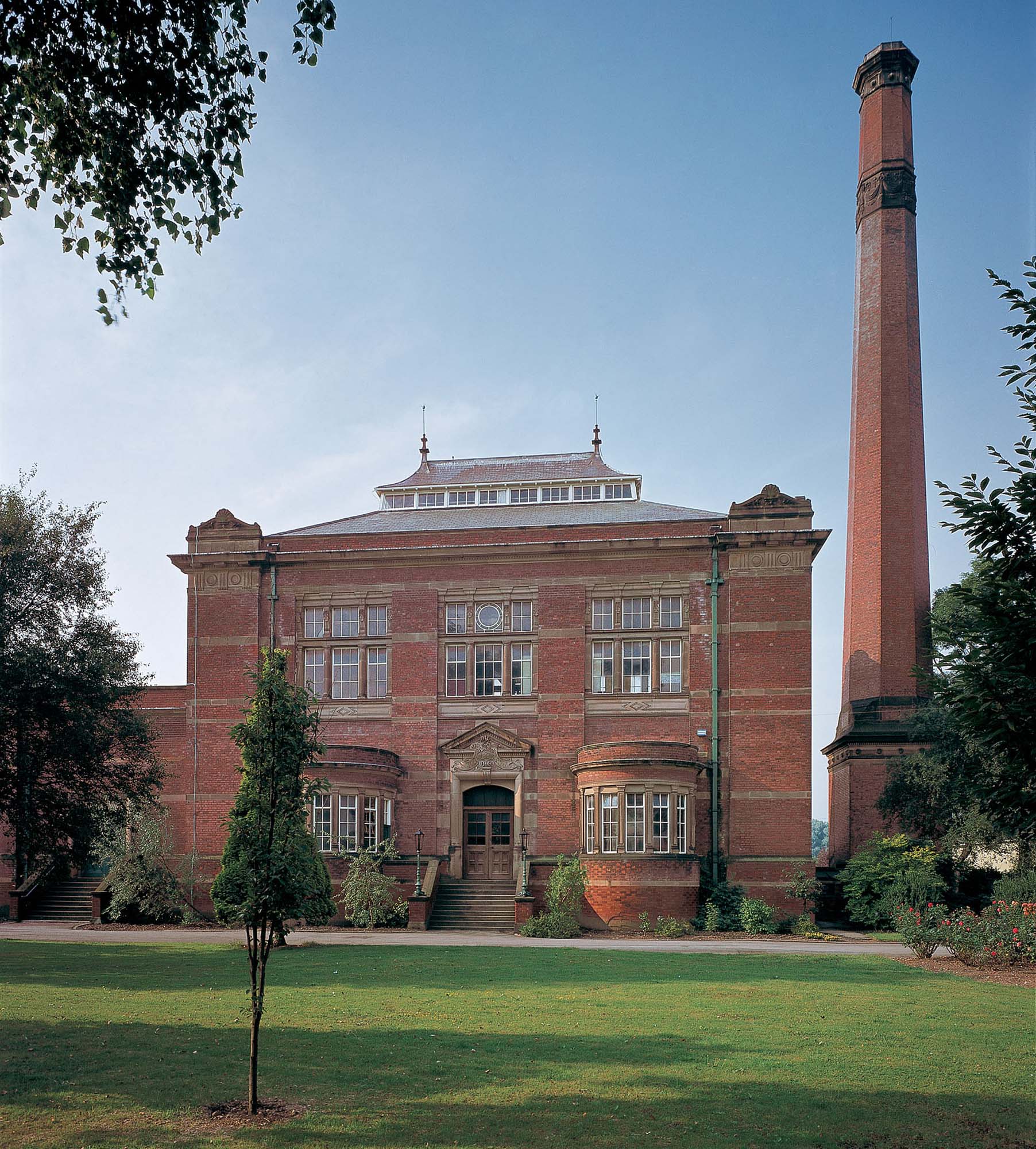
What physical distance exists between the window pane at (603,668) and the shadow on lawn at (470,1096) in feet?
69.1

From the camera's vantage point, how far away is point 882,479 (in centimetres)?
3831

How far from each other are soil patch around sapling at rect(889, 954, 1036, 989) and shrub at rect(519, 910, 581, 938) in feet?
28.1

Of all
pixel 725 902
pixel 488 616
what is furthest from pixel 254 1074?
pixel 488 616

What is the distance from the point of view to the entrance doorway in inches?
1321

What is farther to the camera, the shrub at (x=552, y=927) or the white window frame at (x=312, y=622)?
the white window frame at (x=312, y=622)

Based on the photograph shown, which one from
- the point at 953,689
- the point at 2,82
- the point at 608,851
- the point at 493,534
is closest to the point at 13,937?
Result: the point at 608,851

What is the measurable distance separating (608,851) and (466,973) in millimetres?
11724

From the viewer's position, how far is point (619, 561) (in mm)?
34406

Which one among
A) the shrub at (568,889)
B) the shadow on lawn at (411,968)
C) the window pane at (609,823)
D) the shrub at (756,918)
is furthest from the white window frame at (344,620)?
the shrub at (756,918)

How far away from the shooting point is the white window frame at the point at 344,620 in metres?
35.5

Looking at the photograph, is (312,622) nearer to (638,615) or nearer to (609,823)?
(638,615)

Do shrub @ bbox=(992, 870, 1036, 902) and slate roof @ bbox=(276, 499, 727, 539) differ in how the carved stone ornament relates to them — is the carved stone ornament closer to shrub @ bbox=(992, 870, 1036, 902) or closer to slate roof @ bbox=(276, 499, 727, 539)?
slate roof @ bbox=(276, 499, 727, 539)

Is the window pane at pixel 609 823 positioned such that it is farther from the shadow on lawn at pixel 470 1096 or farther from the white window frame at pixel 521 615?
the shadow on lawn at pixel 470 1096

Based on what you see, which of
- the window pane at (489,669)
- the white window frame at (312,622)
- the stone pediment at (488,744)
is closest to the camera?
the stone pediment at (488,744)
